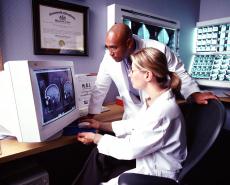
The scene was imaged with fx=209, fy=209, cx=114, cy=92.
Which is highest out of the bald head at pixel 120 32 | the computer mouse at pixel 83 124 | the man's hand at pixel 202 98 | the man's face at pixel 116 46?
the bald head at pixel 120 32

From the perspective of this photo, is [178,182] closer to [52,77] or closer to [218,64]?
[52,77]

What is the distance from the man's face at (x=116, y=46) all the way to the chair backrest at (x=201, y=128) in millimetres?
587

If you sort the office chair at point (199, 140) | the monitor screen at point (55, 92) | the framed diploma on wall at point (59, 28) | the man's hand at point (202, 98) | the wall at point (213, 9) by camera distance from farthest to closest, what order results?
1. the wall at point (213, 9)
2. the framed diploma on wall at point (59, 28)
3. the man's hand at point (202, 98)
4. the monitor screen at point (55, 92)
5. the office chair at point (199, 140)

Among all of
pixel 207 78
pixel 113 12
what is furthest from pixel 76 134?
pixel 207 78

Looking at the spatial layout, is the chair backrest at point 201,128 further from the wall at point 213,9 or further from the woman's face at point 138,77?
the wall at point 213,9

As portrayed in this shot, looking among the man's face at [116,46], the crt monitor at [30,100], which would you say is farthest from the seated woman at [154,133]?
the man's face at [116,46]

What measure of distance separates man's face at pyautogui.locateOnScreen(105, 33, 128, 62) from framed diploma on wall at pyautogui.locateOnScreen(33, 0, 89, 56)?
0.46 metres

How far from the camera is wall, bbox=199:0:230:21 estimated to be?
9.20 ft

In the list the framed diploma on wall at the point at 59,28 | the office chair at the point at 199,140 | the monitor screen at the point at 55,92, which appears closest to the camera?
→ the office chair at the point at 199,140

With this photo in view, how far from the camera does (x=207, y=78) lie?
281 cm

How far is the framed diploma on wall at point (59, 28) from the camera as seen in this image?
61.6 inches

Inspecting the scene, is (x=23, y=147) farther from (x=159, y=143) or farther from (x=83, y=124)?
(x=159, y=143)

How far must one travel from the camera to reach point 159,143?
92cm

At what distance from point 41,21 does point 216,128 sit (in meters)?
1.39
